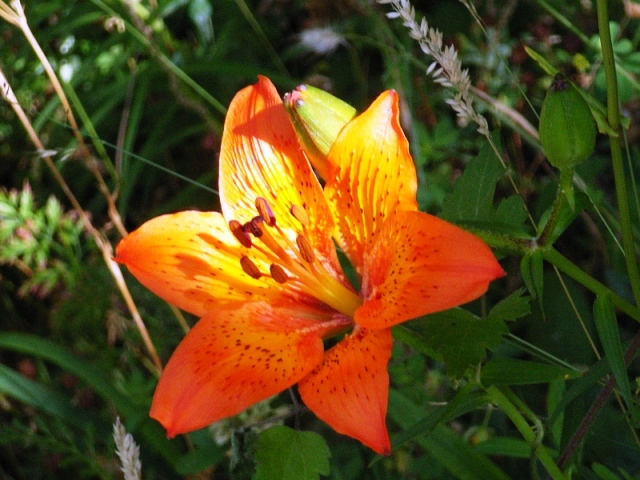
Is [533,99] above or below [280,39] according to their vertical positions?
below

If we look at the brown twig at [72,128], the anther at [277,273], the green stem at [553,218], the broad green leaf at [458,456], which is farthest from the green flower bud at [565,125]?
the brown twig at [72,128]

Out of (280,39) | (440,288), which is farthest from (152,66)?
(440,288)

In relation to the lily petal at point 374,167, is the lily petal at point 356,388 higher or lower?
lower

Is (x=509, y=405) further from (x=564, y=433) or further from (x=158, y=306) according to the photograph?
(x=158, y=306)

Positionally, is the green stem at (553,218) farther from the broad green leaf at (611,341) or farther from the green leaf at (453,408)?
the green leaf at (453,408)

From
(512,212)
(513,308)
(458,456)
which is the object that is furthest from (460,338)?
(458,456)
